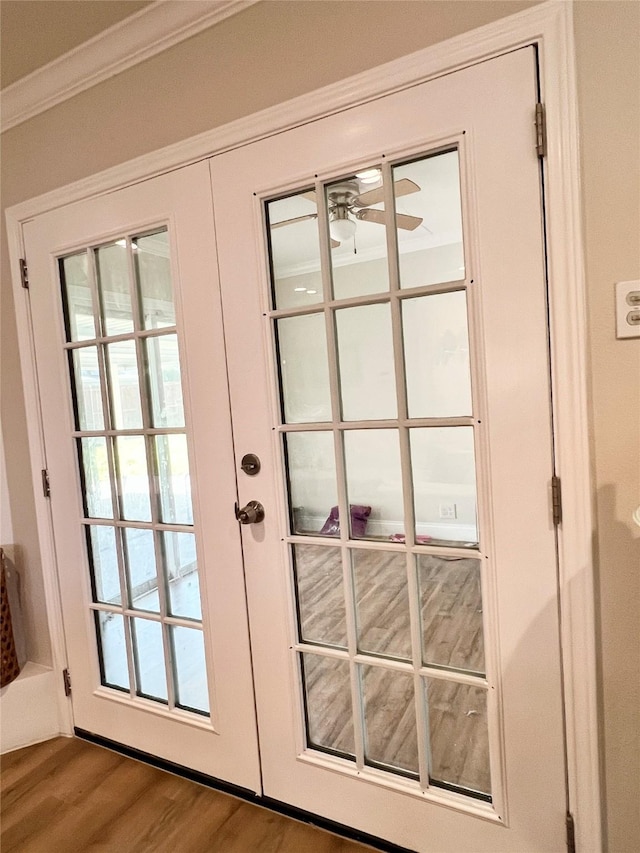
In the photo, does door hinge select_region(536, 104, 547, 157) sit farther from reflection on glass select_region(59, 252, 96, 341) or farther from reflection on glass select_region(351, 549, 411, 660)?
reflection on glass select_region(59, 252, 96, 341)

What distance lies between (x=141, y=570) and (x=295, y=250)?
3.99 ft

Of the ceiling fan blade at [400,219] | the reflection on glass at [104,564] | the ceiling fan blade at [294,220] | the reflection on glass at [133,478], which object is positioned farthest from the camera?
the reflection on glass at [104,564]

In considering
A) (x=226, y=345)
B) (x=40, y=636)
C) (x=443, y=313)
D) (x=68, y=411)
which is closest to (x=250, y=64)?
(x=226, y=345)

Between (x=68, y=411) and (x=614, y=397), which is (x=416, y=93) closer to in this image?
(x=614, y=397)

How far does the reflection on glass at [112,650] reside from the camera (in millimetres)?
1878

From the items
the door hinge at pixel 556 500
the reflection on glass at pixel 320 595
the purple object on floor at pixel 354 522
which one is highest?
the door hinge at pixel 556 500

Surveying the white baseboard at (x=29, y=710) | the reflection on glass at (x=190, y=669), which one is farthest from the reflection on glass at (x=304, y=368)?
the white baseboard at (x=29, y=710)

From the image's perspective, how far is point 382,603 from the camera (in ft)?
4.52

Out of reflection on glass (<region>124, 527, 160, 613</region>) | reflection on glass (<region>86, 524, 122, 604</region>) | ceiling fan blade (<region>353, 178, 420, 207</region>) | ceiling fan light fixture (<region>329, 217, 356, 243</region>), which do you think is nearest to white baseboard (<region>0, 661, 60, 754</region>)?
reflection on glass (<region>86, 524, 122, 604</region>)

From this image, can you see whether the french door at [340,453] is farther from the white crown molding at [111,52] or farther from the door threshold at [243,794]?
the white crown molding at [111,52]

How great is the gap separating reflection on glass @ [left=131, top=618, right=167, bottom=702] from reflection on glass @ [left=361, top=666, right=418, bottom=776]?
77 centimetres

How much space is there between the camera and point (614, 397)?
1087 millimetres

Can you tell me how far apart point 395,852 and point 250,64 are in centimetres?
221

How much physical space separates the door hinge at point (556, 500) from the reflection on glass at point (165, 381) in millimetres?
1100
